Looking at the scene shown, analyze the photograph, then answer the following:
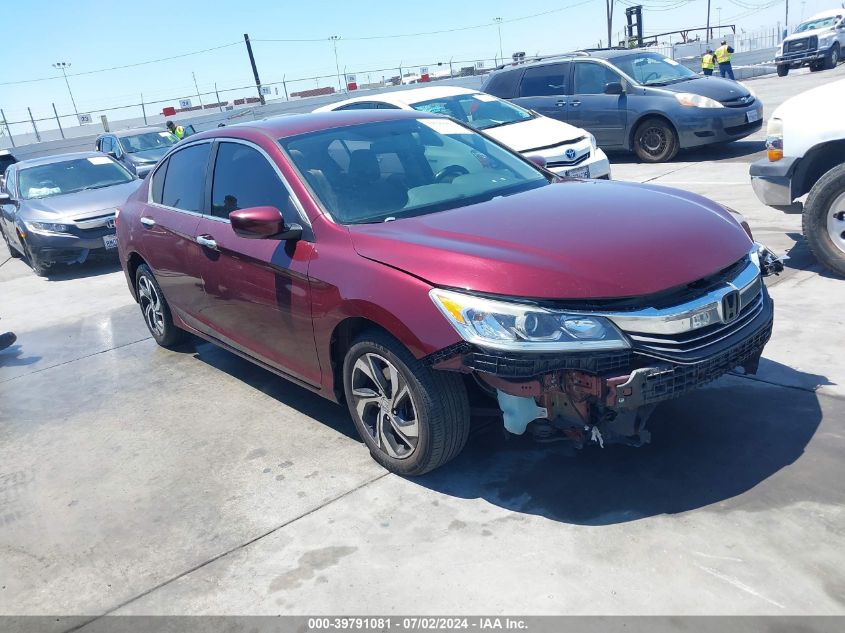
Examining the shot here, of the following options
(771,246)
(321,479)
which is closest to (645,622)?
(321,479)

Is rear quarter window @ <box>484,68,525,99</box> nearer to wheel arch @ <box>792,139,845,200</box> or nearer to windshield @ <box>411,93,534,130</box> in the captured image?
windshield @ <box>411,93,534,130</box>

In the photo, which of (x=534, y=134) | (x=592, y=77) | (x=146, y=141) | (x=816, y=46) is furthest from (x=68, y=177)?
(x=816, y=46)

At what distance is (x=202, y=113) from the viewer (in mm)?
33938

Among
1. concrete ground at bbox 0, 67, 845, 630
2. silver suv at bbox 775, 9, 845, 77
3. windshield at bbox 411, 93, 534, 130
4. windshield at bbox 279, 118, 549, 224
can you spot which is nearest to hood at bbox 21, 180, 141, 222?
windshield at bbox 411, 93, 534, 130

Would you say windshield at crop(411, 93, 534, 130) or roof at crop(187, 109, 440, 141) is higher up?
roof at crop(187, 109, 440, 141)

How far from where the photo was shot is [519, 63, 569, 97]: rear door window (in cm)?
1303

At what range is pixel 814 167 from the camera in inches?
233

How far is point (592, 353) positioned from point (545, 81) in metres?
11.2

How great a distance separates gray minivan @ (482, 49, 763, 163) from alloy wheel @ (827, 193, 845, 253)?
6450mm

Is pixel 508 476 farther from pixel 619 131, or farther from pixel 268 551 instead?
pixel 619 131

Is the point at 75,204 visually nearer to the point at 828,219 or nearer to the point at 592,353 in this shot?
the point at 828,219

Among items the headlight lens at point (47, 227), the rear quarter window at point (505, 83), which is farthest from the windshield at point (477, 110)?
the headlight lens at point (47, 227)

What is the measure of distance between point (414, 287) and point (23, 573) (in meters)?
2.15

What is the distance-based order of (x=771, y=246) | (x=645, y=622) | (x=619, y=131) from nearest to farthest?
1. (x=645, y=622)
2. (x=771, y=246)
3. (x=619, y=131)
